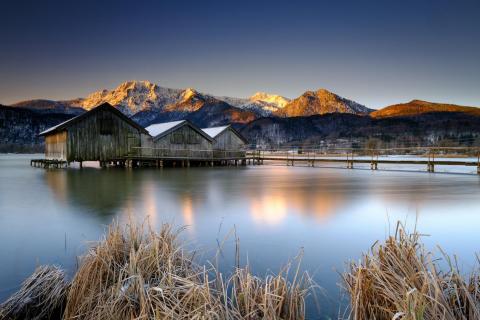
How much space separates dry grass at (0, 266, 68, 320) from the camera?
341 cm

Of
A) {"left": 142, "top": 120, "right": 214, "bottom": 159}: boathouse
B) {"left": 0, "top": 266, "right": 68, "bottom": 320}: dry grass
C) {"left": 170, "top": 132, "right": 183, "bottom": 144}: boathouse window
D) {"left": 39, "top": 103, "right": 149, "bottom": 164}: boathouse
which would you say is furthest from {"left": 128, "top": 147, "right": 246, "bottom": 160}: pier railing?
{"left": 0, "top": 266, "right": 68, "bottom": 320}: dry grass

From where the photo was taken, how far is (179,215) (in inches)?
358

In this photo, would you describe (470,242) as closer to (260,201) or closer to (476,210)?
(476,210)

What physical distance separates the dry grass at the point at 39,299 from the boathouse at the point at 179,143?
30.6 m

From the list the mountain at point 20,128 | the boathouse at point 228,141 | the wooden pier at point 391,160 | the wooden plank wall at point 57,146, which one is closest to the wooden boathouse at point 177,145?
the boathouse at point 228,141

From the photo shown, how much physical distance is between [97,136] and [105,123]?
56.5 inches

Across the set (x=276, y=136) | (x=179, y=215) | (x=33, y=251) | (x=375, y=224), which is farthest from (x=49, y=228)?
(x=276, y=136)

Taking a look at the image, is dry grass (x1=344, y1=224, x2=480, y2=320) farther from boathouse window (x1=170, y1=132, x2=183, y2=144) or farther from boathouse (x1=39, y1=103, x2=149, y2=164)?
boathouse window (x1=170, y1=132, x2=183, y2=144)

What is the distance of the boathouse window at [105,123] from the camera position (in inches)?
1257

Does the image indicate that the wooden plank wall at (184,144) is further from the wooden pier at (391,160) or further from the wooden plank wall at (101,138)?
the wooden pier at (391,160)

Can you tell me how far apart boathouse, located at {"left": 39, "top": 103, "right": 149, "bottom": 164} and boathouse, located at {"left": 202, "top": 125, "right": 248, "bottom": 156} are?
8.74 m

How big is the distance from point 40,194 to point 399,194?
13.8m

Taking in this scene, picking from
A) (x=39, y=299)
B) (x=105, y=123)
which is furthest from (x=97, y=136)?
(x=39, y=299)

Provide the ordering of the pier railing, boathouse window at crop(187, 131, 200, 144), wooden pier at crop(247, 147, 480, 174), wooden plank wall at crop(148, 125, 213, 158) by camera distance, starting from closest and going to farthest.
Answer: wooden pier at crop(247, 147, 480, 174) < the pier railing < wooden plank wall at crop(148, 125, 213, 158) < boathouse window at crop(187, 131, 200, 144)
